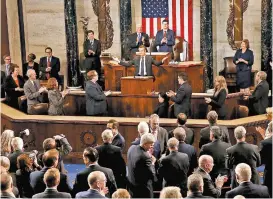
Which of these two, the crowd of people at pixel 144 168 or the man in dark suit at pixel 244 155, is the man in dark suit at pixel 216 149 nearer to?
the crowd of people at pixel 144 168

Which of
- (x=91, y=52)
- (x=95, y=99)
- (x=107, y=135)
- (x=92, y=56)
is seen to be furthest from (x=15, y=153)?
(x=92, y=56)

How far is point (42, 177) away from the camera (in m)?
9.32

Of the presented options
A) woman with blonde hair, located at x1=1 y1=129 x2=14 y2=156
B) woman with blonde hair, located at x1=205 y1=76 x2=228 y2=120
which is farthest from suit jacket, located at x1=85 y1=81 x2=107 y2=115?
woman with blonde hair, located at x1=1 y1=129 x2=14 y2=156

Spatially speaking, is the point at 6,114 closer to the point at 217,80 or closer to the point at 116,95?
the point at 116,95

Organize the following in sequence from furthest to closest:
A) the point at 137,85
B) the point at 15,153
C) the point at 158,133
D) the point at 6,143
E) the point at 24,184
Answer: the point at 137,85 < the point at 158,133 < the point at 6,143 < the point at 15,153 < the point at 24,184

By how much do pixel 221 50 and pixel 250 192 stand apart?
10623 mm

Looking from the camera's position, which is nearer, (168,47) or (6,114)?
(6,114)

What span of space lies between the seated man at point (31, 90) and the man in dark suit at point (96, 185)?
6018mm

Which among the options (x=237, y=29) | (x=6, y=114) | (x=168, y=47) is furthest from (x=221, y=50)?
(x=6, y=114)

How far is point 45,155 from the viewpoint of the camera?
9414mm

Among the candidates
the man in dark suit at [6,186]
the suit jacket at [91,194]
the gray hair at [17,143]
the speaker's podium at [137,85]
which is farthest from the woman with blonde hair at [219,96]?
the man in dark suit at [6,186]

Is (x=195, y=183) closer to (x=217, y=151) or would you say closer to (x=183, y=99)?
(x=217, y=151)

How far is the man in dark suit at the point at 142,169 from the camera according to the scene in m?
9.87

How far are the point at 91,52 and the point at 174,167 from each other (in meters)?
7.98
